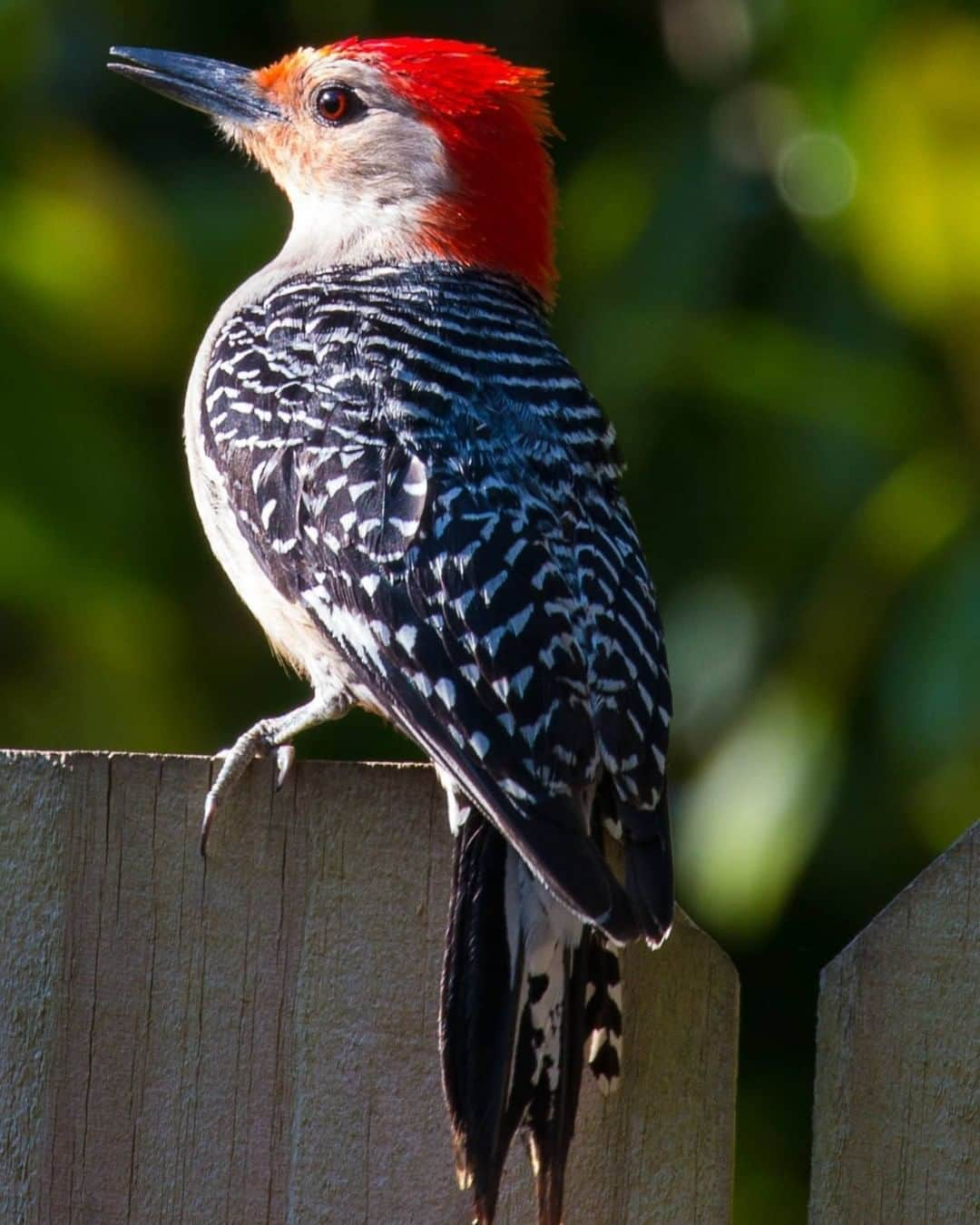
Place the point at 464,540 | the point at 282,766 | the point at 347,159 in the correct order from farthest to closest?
the point at 347,159 < the point at 464,540 < the point at 282,766

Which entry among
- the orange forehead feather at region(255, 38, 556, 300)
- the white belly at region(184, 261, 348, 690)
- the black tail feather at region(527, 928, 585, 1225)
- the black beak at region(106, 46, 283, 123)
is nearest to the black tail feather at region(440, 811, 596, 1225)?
the black tail feather at region(527, 928, 585, 1225)

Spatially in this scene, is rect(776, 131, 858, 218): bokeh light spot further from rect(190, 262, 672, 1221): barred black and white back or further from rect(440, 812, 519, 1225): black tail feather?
rect(440, 812, 519, 1225): black tail feather

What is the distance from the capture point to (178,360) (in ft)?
18.3

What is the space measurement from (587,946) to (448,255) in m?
2.22

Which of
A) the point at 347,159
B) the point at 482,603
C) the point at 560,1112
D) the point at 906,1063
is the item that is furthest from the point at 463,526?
the point at 347,159

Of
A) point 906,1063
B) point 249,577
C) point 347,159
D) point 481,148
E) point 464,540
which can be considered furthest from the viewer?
point 347,159

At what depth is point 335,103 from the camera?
15.4 feet

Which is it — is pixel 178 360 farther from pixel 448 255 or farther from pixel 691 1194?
pixel 691 1194

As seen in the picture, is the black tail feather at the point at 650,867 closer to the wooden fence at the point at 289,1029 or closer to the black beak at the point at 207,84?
the wooden fence at the point at 289,1029

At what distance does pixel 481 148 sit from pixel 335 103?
533mm

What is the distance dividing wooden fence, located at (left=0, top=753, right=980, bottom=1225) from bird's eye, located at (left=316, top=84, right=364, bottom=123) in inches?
104

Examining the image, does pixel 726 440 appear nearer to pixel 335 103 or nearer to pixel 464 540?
pixel 335 103

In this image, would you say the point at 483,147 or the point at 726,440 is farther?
the point at 726,440

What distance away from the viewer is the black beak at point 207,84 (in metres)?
4.65
